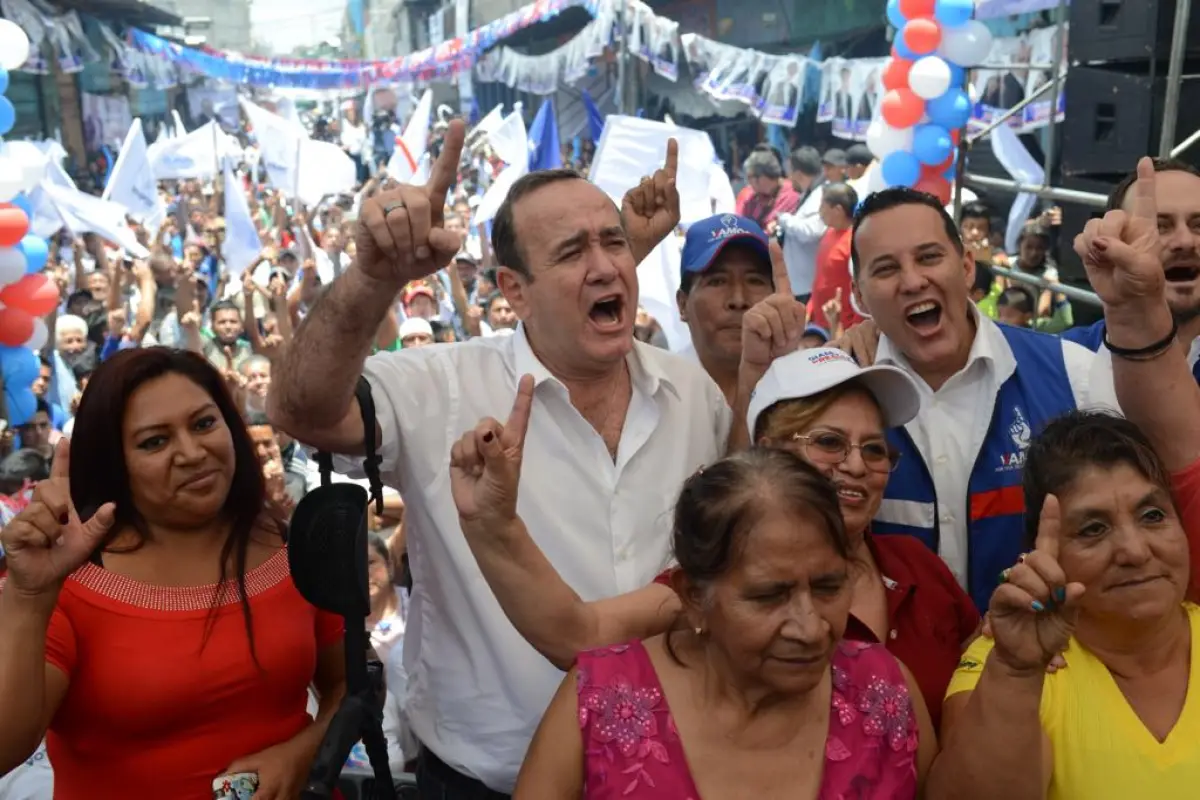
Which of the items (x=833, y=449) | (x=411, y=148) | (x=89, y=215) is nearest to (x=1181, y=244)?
(x=833, y=449)

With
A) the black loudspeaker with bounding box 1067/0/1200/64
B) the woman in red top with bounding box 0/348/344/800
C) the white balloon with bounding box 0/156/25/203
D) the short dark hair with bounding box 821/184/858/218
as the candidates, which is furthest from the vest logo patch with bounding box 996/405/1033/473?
the white balloon with bounding box 0/156/25/203

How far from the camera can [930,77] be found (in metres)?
6.44

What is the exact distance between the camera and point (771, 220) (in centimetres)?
891

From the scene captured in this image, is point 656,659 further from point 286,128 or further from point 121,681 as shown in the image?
point 286,128

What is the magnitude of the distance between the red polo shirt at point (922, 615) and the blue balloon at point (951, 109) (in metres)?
5.08

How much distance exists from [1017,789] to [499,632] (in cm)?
88

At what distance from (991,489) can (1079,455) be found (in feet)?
1.50

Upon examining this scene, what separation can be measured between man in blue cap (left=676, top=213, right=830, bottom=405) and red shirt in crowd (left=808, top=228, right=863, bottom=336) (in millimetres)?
3244

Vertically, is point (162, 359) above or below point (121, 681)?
above

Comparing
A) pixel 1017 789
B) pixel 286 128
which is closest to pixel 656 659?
pixel 1017 789

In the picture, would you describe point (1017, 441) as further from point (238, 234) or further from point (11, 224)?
point (238, 234)

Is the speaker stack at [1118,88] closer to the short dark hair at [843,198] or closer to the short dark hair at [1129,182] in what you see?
the short dark hair at [843,198]

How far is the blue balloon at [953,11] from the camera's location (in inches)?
255

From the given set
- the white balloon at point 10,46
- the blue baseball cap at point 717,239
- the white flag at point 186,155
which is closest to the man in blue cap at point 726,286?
the blue baseball cap at point 717,239
